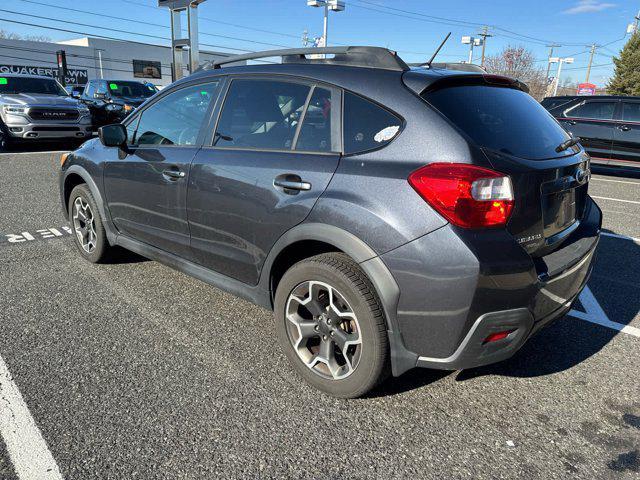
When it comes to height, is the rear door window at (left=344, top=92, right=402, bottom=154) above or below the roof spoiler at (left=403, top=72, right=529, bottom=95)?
below

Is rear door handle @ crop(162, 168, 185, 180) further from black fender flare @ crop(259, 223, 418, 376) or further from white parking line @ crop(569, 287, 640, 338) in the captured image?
white parking line @ crop(569, 287, 640, 338)

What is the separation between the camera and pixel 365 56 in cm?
254

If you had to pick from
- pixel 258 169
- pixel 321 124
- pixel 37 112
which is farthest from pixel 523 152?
pixel 37 112

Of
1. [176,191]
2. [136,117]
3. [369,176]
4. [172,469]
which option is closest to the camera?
[172,469]

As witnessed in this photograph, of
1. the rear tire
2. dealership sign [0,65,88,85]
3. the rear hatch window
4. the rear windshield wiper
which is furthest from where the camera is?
dealership sign [0,65,88,85]

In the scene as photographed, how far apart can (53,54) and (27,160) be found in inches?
1894

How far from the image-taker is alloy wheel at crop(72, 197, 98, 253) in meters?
4.29

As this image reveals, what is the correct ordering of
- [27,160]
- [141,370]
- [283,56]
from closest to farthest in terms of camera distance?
[141,370] → [283,56] → [27,160]

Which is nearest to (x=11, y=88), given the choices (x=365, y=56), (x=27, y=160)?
(x=27, y=160)

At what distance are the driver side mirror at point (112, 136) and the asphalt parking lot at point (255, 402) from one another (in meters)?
1.14

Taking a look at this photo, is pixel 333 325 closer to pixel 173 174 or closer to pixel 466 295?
pixel 466 295

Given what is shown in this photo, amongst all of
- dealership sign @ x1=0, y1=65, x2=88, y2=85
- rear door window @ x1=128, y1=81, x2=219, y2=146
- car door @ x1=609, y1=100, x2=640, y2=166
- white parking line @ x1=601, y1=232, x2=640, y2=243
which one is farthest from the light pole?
dealership sign @ x1=0, y1=65, x2=88, y2=85

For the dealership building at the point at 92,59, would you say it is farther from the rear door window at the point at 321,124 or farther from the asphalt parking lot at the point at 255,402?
the rear door window at the point at 321,124

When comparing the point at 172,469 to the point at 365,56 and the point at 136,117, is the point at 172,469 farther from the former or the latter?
the point at 136,117
